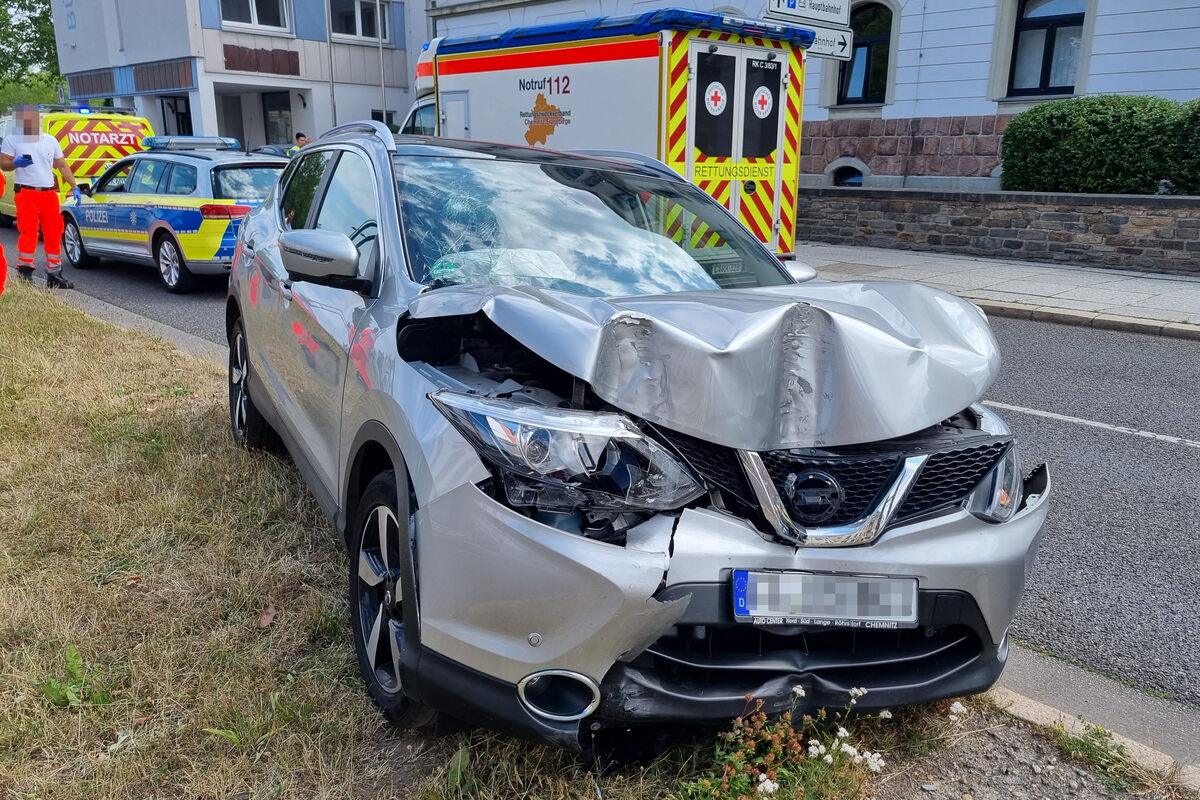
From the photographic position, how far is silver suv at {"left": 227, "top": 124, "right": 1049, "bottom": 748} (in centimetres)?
217

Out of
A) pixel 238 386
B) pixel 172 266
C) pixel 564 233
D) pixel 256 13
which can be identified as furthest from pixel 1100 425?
pixel 256 13

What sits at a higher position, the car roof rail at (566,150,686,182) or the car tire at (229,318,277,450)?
the car roof rail at (566,150,686,182)

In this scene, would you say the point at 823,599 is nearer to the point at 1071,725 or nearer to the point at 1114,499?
the point at 1071,725

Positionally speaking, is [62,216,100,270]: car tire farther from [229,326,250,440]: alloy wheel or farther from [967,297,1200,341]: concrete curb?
[967,297,1200,341]: concrete curb

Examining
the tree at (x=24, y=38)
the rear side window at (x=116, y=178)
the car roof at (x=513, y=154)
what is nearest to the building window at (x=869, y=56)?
the rear side window at (x=116, y=178)

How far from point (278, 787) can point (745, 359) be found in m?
1.60

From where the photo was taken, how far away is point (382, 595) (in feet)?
9.06

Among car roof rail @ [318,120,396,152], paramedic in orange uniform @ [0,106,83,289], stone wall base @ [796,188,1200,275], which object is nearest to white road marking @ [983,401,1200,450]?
car roof rail @ [318,120,396,152]

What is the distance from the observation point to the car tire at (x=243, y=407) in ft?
16.1

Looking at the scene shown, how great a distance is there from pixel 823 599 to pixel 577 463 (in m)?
0.65

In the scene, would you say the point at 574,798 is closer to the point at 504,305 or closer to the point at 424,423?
the point at 424,423

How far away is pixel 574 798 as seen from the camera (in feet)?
7.83

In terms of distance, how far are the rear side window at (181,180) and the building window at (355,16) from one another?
86.5 ft

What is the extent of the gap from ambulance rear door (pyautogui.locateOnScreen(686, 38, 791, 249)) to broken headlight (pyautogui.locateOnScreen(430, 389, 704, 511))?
8.06 meters
